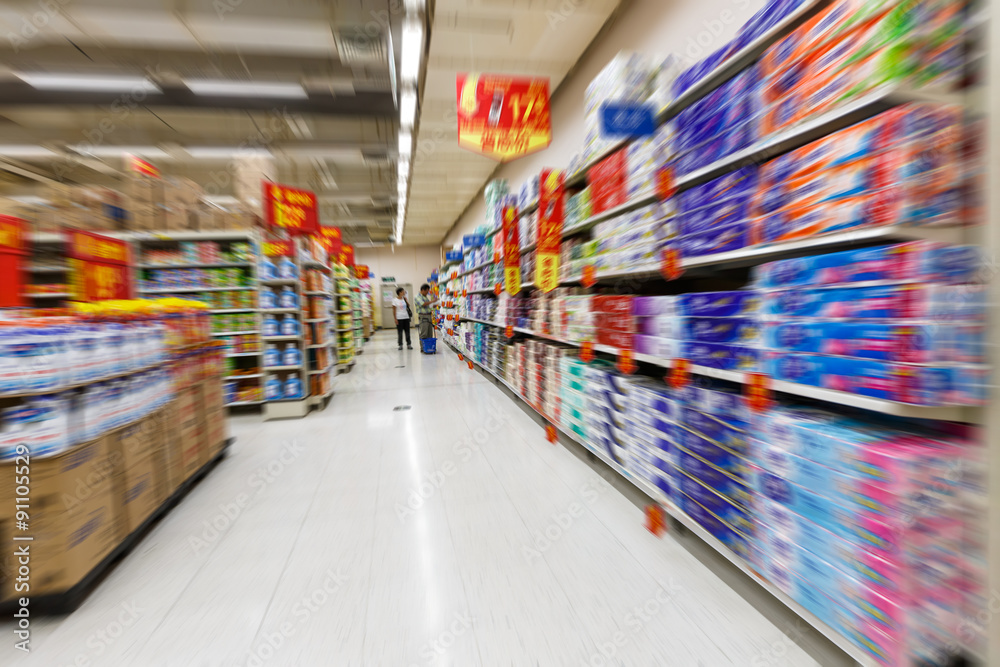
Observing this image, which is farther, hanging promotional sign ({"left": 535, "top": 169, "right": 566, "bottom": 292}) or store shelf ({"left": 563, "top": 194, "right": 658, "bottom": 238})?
hanging promotional sign ({"left": 535, "top": 169, "right": 566, "bottom": 292})

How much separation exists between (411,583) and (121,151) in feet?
30.6

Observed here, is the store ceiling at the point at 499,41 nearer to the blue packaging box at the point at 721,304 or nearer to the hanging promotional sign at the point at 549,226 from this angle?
the hanging promotional sign at the point at 549,226

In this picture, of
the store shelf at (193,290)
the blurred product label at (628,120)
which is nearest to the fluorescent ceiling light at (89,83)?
the store shelf at (193,290)

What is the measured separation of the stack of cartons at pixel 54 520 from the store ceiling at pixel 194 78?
4.63 meters

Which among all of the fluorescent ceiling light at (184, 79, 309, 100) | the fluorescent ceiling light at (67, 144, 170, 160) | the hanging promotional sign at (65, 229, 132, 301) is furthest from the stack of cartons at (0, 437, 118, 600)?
the fluorescent ceiling light at (67, 144, 170, 160)

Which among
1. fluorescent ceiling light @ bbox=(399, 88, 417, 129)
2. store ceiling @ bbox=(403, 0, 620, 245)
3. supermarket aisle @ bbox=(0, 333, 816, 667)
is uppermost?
store ceiling @ bbox=(403, 0, 620, 245)

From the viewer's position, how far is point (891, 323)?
1018 mm

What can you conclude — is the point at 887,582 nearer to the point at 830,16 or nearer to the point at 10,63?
the point at 830,16

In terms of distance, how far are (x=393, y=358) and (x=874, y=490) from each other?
8844mm

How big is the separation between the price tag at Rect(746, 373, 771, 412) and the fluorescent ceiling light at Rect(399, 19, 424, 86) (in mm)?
A: 3941

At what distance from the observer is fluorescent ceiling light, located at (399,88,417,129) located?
4965mm

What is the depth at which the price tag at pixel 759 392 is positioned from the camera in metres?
1.41

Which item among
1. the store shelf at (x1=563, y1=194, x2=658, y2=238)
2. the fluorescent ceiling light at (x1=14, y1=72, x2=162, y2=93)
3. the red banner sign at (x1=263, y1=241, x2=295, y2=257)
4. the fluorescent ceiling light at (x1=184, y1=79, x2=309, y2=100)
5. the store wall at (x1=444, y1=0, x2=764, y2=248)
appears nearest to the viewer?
the store shelf at (x1=563, y1=194, x2=658, y2=238)

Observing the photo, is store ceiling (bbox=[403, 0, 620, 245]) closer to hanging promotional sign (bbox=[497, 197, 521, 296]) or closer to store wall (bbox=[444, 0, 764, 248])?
store wall (bbox=[444, 0, 764, 248])
